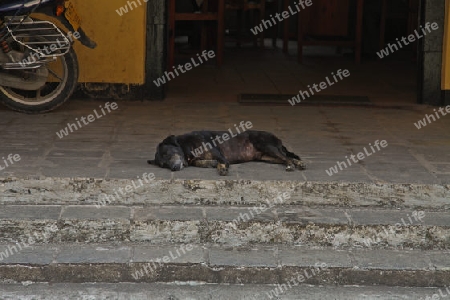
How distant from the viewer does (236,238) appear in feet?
18.7

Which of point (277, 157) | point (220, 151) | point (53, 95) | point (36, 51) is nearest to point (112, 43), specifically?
point (53, 95)

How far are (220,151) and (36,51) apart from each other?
7.11 feet

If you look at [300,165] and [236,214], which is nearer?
[236,214]

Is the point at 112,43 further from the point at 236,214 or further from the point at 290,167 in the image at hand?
the point at 236,214

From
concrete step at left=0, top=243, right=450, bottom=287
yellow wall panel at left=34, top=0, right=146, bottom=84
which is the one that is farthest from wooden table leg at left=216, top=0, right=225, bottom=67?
concrete step at left=0, top=243, right=450, bottom=287

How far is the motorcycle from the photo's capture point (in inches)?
312

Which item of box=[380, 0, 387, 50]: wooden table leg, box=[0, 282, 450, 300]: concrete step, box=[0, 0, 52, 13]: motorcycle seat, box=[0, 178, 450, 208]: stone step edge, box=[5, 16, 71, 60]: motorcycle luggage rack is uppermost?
box=[0, 0, 52, 13]: motorcycle seat

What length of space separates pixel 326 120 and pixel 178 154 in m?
2.37

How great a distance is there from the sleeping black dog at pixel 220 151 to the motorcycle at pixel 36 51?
193 cm

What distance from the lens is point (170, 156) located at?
6410 mm

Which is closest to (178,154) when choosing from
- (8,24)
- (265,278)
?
(265,278)

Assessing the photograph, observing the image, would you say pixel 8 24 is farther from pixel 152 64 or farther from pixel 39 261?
pixel 39 261

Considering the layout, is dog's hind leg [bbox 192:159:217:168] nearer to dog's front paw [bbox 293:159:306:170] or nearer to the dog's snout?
the dog's snout

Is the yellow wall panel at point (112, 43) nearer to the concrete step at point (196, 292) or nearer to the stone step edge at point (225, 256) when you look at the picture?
the stone step edge at point (225, 256)
